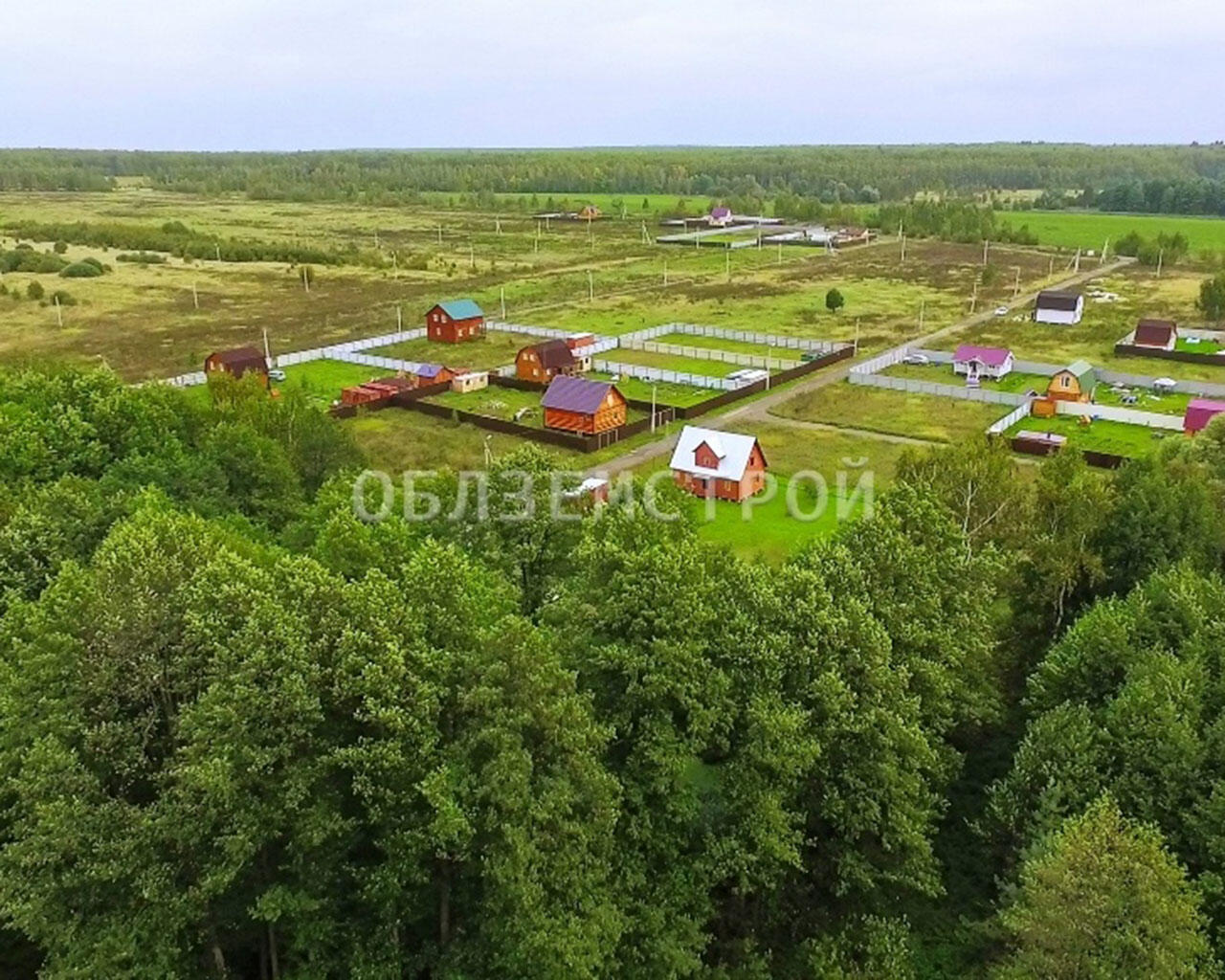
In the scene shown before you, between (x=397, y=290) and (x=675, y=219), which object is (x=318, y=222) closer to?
(x=675, y=219)

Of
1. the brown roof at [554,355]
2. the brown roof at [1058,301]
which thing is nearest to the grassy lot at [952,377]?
the brown roof at [1058,301]

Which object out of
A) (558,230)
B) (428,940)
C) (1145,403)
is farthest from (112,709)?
(558,230)

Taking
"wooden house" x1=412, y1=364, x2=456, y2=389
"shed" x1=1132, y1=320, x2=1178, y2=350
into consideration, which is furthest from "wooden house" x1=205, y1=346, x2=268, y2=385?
"shed" x1=1132, y1=320, x2=1178, y2=350

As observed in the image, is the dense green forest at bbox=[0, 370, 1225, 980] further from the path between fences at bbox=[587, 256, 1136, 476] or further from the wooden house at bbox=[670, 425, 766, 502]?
the path between fences at bbox=[587, 256, 1136, 476]

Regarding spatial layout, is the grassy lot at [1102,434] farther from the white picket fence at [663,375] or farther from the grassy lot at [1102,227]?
the grassy lot at [1102,227]

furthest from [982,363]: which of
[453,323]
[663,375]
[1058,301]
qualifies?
[453,323]

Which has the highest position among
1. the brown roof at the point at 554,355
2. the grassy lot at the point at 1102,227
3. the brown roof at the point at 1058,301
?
the grassy lot at the point at 1102,227
